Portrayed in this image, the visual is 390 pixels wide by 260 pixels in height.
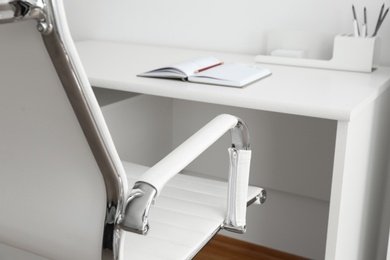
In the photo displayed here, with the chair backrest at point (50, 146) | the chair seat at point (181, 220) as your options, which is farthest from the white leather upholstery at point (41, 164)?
the chair seat at point (181, 220)

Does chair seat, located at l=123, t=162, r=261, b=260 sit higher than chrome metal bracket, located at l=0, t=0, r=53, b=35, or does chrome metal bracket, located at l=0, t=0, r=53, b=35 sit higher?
chrome metal bracket, located at l=0, t=0, r=53, b=35

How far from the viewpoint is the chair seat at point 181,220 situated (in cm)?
106

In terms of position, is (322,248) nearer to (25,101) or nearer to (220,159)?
(220,159)

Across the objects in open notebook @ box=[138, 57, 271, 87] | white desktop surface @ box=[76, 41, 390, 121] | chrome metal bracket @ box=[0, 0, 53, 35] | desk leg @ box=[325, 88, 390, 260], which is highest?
chrome metal bracket @ box=[0, 0, 53, 35]

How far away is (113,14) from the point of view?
2205 millimetres

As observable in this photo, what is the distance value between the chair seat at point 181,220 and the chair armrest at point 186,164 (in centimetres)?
5

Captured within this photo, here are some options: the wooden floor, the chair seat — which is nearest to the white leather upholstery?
the chair seat

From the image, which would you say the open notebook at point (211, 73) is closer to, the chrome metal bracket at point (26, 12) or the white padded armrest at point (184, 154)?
the white padded armrest at point (184, 154)

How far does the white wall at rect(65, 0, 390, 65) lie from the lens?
1.79m

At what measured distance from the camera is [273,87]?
1.42 metres

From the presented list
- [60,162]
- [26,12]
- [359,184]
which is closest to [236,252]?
[359,184]

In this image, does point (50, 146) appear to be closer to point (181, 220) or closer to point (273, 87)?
point (181, 220)

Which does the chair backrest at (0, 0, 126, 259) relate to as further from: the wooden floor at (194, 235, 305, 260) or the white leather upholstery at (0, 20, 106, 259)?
the wooden floor at (194, 235, 305, 260)

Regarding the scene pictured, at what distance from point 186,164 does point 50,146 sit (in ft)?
0.74
